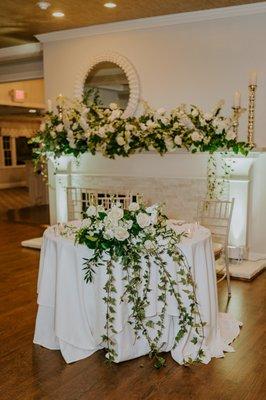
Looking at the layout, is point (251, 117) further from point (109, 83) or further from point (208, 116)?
point (109, 83)

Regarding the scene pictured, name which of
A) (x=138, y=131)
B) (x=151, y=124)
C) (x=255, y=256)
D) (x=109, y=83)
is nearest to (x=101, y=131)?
(x=138, y=131)

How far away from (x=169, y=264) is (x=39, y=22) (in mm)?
4349

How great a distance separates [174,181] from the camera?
5.75m

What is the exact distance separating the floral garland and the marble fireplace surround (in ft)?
8.29

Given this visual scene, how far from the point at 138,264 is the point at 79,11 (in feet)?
12.4

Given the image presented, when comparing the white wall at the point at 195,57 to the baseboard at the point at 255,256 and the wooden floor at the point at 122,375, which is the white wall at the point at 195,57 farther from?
the wooden floor at the point at 122,375

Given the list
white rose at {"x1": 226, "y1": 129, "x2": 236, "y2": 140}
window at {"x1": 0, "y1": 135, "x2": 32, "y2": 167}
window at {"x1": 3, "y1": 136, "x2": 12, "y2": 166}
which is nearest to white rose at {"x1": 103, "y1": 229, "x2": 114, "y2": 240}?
white rose at {"x1": 226, "y1": 129, "x2": 236, "y2": 140}

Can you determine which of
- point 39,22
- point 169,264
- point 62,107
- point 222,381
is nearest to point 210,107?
point 62,107

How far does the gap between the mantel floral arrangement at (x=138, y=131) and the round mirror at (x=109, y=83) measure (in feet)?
1.95

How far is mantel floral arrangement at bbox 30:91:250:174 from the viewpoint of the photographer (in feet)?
16.8

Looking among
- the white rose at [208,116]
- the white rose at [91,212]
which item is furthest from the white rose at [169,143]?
the white rose at [91,212]

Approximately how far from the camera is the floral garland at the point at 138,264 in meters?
2.93

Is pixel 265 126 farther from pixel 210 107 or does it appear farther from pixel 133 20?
pixel 133 20

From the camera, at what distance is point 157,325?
309 cm
